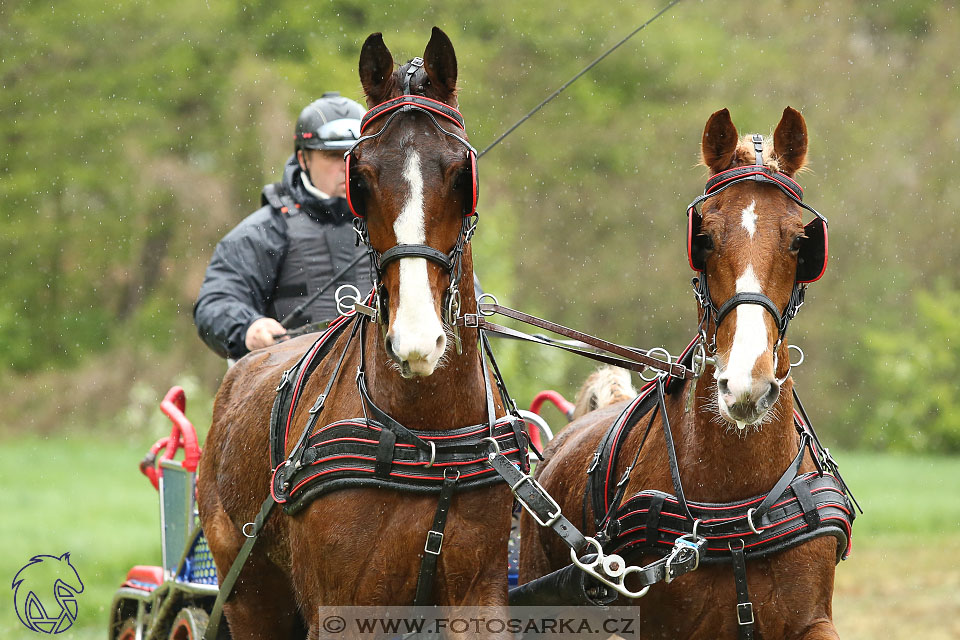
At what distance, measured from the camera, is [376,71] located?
12.1 ft

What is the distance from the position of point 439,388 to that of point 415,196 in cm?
62

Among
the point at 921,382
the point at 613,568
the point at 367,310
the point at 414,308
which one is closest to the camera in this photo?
the point at 414,308

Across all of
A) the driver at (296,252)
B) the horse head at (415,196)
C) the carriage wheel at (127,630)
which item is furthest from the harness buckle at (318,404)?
the carriage wheel at (127,630)

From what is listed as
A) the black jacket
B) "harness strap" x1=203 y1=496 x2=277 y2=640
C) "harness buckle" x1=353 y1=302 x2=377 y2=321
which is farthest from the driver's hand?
"harness buckle" x1=353 y1=302 x2=377 y2=321

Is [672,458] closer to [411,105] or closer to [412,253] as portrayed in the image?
[412,253]

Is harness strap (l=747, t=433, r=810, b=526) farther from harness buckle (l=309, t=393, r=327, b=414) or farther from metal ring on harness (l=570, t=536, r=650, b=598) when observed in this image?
harness buckle (l=309, t=393, r=327, b=414)

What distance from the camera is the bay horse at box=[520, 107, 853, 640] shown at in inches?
141

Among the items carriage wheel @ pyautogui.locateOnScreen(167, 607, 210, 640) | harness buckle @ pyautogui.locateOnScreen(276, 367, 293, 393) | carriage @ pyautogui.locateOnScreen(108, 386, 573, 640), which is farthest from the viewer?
carriage @ pyautogui.locateOnScreen(108, 386, 573, 640)

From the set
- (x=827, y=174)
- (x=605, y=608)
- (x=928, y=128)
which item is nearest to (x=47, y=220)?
(x=827, y=174)

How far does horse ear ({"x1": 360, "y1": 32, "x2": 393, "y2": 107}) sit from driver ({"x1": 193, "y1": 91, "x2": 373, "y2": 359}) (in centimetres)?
174

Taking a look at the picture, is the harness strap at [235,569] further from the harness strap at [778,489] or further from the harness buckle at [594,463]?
the harness strap at [778,489]

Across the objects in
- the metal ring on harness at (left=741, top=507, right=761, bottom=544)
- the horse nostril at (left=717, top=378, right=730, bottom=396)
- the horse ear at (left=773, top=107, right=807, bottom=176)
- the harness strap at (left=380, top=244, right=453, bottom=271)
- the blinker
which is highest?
the horse ear at (left=773, top=107, right=807, bottom=176)

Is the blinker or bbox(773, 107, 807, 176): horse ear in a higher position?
bbox(773, 107, 807, 176): horse ear

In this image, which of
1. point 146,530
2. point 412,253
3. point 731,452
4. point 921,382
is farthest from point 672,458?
point 921,382
